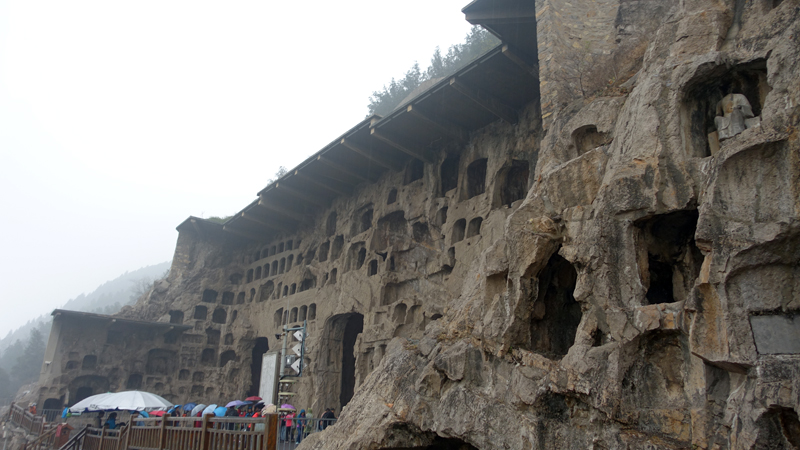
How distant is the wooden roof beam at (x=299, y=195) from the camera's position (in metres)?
20.7

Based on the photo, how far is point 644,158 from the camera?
6.14 m

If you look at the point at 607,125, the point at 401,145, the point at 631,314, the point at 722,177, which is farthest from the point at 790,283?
the point at 401,145

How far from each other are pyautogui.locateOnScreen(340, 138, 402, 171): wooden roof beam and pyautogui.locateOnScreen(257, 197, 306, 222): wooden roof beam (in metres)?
5.98

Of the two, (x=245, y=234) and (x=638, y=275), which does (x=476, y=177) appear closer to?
(x=638, y=275)

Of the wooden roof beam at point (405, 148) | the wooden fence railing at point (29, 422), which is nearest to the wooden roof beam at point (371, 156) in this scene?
the wooden roof beam at point (405, 148)

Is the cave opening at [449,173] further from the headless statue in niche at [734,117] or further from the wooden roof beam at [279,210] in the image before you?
the headless statue in niche at [734,117]

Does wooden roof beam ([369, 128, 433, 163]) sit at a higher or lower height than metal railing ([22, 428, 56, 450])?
higher

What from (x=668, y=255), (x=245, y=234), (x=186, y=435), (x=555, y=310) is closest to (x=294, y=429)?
(x=186, y=435)

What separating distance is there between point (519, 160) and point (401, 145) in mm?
4261

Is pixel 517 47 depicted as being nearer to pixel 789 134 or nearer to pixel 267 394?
pixel 789 134

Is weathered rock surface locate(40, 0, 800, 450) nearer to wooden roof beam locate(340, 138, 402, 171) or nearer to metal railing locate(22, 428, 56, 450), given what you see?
wooden roof beam locate(340, 138, 402, 171)

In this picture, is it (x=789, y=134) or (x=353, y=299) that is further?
(x=353, y=299)

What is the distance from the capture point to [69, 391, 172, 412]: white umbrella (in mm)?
14391

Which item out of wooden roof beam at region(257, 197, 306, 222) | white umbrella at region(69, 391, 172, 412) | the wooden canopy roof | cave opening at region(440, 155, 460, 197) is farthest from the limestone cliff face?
wooden roof beam at region(257, 197, 306, 222)
